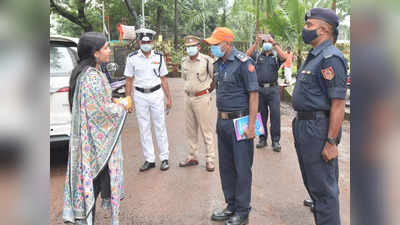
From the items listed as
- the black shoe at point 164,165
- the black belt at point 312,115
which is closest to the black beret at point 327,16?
the black belt at point 312,115

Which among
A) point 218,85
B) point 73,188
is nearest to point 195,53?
point 218,85

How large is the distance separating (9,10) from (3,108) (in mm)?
221

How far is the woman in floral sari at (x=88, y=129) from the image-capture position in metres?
2.45

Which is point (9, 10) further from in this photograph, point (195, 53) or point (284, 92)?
point (284, 92)

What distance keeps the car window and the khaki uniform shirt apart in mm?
1663

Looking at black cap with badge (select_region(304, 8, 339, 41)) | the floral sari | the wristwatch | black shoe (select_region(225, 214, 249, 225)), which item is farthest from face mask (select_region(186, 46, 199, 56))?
the wristwatch

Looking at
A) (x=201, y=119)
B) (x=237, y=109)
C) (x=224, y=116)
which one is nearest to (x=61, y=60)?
(x=201, y=119)

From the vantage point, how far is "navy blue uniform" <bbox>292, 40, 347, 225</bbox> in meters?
2.44

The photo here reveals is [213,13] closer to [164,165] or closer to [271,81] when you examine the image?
[271,81]

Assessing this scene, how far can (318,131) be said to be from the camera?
8.14ft

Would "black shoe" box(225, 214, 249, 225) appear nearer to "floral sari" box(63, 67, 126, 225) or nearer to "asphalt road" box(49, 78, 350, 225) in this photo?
"asphalt road" box(49, 78, 350, 225)

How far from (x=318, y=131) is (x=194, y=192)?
1.89 metres

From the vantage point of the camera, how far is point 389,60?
120 cm

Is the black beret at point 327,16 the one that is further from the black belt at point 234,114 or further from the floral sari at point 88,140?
the floral sari at point 88,140
